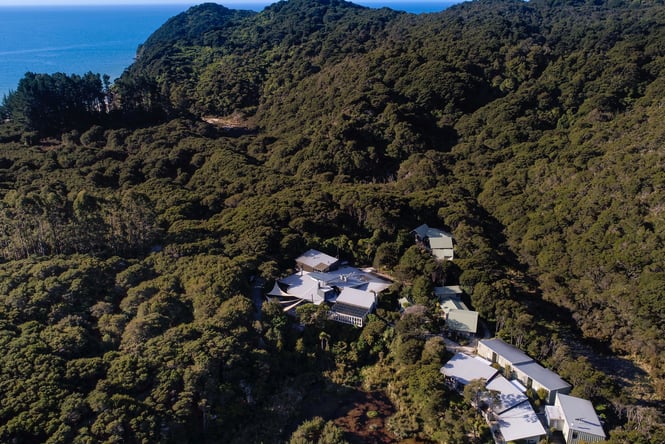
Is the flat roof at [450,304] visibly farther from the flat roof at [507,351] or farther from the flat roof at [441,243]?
the flat roof at [441,243]

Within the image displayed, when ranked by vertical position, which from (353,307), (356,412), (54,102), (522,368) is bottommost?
(356,412)

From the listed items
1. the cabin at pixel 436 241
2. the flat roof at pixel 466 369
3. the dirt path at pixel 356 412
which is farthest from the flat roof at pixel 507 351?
the cabin at pixel 436 241

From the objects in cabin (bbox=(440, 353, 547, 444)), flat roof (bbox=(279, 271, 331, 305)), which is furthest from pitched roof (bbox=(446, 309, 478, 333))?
flat roof (bbox=(279, 271, 331, 305))

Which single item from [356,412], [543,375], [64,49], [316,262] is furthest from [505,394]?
[64,49]

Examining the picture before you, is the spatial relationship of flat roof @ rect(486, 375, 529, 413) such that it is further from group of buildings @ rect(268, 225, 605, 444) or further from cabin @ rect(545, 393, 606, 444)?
cabin @ rect(545, 393, 606, 444)

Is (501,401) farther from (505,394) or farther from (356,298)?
(356,298)
